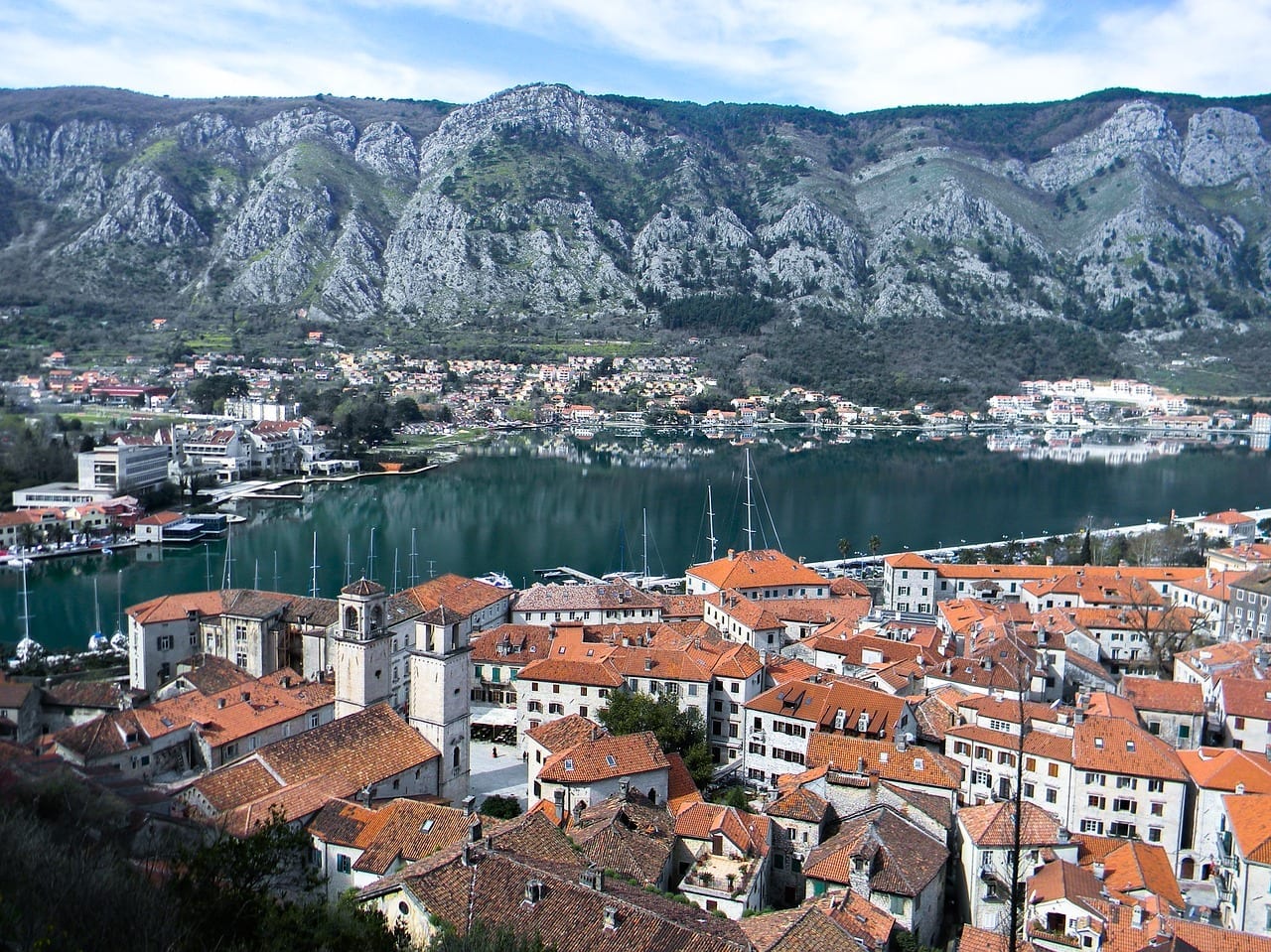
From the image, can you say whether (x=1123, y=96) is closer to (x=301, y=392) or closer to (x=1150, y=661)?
(x=301, y=392)

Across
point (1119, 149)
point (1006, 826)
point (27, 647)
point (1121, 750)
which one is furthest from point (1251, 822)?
point (1119, 149)

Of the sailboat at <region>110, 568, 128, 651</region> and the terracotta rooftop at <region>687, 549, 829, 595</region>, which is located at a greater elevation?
the terracotta rooftop at <region>687, 549, 829, 595</region>

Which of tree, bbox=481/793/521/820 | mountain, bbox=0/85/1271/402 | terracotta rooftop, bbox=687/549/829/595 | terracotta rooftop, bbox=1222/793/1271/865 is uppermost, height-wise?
mountain, bbox=0/85/1271/402

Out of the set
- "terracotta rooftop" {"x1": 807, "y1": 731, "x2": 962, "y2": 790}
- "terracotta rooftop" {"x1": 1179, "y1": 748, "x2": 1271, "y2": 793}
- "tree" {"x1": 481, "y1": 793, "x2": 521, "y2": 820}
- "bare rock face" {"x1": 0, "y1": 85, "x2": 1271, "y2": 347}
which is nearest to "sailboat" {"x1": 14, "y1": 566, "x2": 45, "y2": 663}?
"tree" {"x1": 481, "y1": 793, "x2": 521, "y2": 820}

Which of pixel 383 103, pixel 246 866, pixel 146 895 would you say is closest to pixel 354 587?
pixel 246 866

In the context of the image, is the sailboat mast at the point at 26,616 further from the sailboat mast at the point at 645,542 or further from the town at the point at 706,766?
the sailboat mast at the point at 645,542

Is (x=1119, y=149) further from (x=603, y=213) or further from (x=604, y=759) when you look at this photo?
(x=604, y=759)

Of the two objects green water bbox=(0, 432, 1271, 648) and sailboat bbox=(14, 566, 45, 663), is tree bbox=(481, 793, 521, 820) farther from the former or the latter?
green water bbox=(0, 432, 1271, 648)
